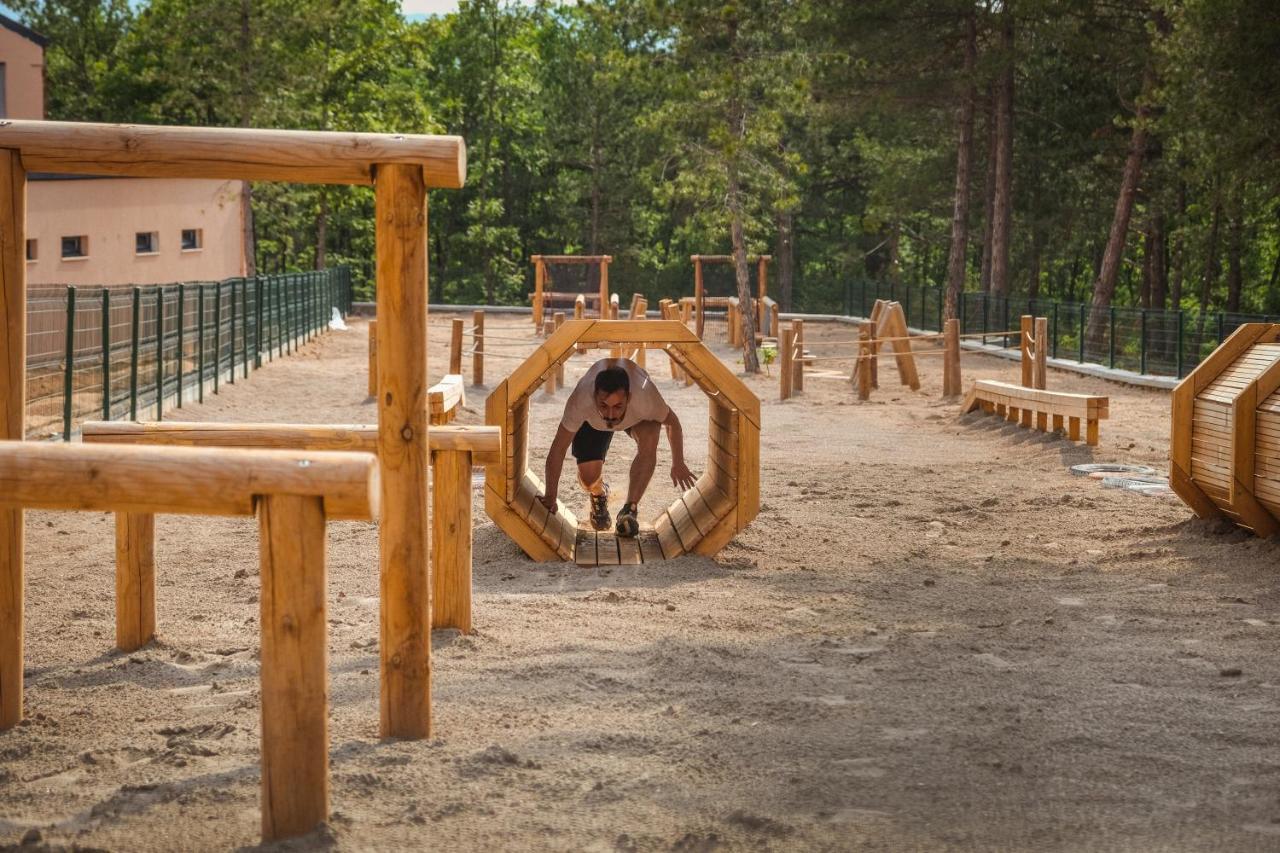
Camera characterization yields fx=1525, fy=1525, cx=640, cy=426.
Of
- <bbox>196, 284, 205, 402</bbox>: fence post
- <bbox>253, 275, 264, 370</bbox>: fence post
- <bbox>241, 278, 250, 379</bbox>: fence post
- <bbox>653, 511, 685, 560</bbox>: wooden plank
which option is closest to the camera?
<bbox>653, 511, 685, 560</bbox>: wooden plank

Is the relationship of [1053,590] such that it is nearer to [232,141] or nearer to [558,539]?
[558,539]

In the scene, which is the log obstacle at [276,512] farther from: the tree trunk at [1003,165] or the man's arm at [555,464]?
the tree trunk at [1003,165]

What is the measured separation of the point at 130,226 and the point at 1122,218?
20.9 meters

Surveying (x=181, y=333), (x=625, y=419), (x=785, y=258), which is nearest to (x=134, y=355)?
(x=181, y=333)

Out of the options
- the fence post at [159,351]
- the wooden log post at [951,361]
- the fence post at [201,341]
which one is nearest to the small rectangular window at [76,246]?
the fence post at [201,341]

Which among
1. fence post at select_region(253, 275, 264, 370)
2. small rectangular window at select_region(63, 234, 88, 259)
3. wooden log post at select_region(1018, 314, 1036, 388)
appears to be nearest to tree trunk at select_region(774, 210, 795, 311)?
small rectangular window at select_region(63, 234, 88, 259)

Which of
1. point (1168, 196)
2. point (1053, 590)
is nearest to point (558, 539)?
point (1053, 590)

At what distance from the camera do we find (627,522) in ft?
31.3

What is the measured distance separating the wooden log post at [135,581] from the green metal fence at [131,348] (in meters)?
8.24

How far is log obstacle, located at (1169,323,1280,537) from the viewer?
8656 millimetres

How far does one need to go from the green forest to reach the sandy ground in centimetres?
1678

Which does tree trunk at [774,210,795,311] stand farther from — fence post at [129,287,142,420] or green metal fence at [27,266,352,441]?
fence post at [129,287,142,420]

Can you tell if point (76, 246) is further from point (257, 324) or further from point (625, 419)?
point (625, 419)

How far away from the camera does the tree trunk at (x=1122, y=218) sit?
92.1 feet
